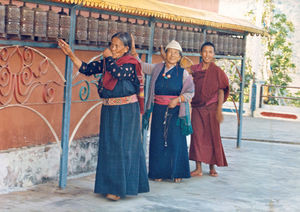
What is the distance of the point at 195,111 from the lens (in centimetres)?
817

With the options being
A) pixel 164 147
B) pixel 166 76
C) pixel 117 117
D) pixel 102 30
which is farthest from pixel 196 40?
pixel 117 117

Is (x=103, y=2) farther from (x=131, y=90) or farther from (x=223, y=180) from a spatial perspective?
(x=223, y=180)

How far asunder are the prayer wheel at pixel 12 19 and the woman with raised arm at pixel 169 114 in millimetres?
2172

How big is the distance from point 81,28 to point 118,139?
1283 millimetres

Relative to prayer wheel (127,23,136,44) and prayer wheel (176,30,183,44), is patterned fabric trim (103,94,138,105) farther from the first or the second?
prayer wheel (176,30,183,44)

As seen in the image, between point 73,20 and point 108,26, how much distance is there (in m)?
0.62

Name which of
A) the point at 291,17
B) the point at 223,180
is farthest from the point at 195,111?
the point at 291,17

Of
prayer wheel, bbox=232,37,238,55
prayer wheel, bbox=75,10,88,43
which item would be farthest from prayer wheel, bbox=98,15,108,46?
prayer wheel, bbox=232,37,238,55

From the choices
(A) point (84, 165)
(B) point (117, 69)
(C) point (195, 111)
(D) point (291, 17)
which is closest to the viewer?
(B) point (117, 69)

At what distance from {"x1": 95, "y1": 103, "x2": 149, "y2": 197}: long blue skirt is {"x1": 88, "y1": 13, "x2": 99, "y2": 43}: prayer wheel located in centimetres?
84

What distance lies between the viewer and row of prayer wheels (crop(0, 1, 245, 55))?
18.5 ft

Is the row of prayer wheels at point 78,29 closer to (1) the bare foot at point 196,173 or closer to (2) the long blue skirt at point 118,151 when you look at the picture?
(2) the long blue skirt at point 118,151

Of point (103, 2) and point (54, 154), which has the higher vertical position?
point (103, 2)

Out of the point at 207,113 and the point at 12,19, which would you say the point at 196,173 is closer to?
the point at 207,113
